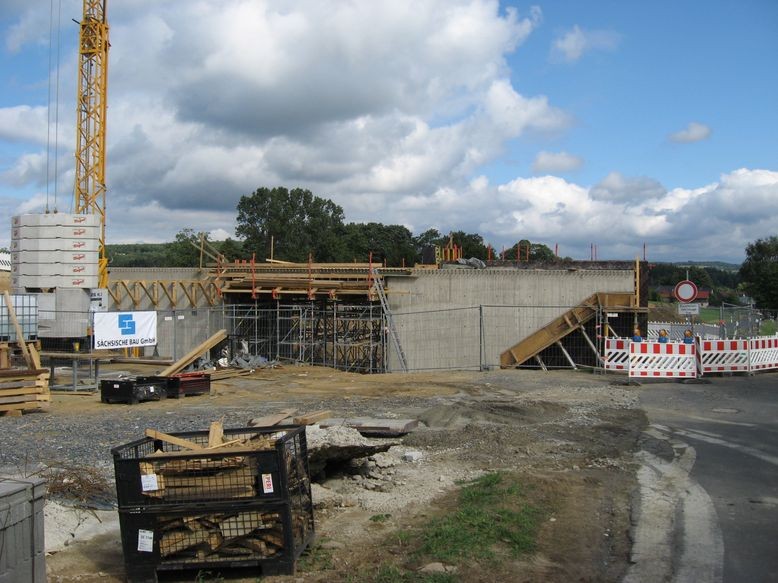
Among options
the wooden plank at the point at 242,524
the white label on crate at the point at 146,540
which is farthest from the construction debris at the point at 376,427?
the white label on crate at the point at 146,540

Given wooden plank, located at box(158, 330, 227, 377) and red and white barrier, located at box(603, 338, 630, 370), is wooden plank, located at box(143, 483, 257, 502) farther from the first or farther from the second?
red and white barrier, located at box(603, 338, 630, 370)

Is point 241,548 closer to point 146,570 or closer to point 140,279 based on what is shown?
point 146,570

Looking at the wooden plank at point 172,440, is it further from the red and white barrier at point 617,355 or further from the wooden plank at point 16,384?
the red and white barrier at point 617,355

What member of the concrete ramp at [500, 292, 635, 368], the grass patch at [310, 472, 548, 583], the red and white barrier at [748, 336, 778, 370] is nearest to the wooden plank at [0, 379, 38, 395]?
the grass patch at [310, 472, 548, 583]

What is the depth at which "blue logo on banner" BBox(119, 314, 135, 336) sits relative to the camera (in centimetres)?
2141

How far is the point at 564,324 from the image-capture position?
86.2 feet

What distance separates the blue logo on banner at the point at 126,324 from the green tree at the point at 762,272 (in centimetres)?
6088

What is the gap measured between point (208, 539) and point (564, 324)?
22.0m

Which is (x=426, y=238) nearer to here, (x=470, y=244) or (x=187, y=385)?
(x=470, y=244)

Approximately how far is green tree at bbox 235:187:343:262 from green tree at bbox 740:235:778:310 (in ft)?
157

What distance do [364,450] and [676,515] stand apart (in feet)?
12.2

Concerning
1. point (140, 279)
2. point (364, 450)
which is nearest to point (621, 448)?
point (364, 450)

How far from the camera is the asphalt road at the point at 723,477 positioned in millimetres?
6164

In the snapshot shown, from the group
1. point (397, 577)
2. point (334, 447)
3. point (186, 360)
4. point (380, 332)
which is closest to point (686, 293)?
point (380, 332)
